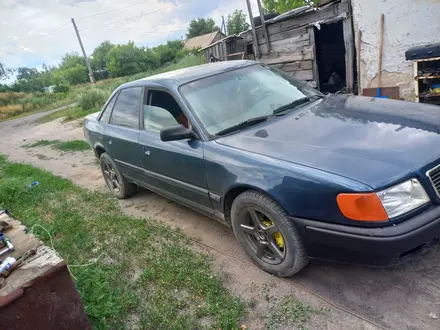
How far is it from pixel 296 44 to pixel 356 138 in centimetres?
759

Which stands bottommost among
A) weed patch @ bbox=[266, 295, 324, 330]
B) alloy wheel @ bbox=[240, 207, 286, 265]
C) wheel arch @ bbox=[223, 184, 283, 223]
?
weed patch @ bbox=[266, 295, 324, 330]

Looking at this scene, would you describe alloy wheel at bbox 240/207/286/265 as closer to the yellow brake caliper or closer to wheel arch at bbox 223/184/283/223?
the yellow brake caliper

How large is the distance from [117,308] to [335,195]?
5.85 ft

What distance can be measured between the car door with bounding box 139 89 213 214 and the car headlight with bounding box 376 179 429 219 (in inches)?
57.5

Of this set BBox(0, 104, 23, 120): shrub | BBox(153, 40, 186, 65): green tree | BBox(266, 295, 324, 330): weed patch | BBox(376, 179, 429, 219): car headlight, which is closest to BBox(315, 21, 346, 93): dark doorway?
BBox(376, 179, 429, 219): car headlight

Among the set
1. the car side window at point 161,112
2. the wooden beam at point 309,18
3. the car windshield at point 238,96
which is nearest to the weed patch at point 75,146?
the car side window at point 161,112

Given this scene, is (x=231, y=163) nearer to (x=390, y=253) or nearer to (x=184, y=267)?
(x=184, y=267)

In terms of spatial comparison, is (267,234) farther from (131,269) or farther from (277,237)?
(131,269)

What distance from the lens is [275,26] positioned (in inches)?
380

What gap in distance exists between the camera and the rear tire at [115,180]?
4660 mm

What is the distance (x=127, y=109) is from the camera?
13.5 ft

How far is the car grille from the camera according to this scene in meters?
2.12

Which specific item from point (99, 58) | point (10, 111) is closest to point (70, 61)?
point (99, 58)

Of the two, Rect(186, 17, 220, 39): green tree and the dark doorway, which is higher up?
Rect(186, 17, 220, 39): green tree
